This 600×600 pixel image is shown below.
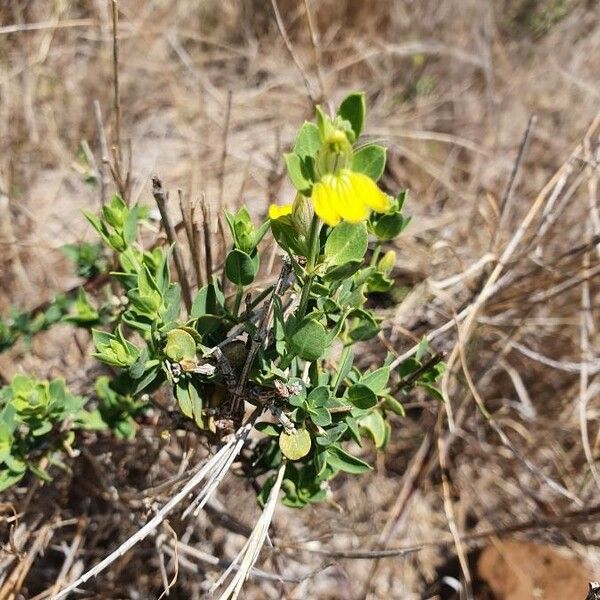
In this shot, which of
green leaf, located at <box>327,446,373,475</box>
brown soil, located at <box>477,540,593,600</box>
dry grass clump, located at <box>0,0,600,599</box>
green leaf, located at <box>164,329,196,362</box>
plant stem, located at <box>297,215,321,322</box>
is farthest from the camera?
brown soil, located at <box>477,540,593,600</box>

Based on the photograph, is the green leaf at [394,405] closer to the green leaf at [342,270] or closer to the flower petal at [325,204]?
the green leaf at [342,270]

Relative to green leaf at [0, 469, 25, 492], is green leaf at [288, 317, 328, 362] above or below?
above

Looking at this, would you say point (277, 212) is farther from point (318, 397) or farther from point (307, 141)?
point (318, 397)

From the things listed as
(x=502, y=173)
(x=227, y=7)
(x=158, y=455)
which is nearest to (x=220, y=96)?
(x=227, y=7)

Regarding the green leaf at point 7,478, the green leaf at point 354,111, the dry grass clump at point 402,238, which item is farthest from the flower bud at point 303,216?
the green leaf at point 7,478

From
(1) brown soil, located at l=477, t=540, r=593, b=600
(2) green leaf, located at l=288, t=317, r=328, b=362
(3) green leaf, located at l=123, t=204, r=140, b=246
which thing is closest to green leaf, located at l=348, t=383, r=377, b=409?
(2) green leaf, located at l=288, t=317, r=328, b=362

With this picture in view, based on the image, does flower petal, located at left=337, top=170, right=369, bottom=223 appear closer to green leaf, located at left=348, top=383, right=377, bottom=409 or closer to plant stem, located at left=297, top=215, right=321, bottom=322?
plant stem, located at left=297, top=215, right=321, bottom=322

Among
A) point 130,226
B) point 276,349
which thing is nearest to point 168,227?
point 130,226
